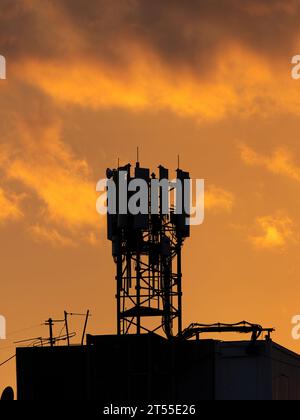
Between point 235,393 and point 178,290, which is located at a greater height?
point 178,290

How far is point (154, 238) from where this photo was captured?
141m

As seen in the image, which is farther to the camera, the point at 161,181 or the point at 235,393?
the point at 161,181

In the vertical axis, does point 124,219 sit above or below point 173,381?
above

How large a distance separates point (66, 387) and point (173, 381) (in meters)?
8.26

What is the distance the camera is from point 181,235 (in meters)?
145
